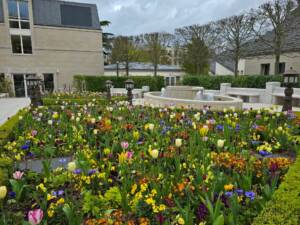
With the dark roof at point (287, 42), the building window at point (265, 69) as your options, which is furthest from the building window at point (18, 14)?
the building window at point (265, 69)

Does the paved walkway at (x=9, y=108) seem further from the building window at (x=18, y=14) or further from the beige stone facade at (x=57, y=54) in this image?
the building window at (x=18, y=14)

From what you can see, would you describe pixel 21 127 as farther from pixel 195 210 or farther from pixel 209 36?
pixel 209 36

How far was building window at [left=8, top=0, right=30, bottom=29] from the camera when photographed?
18453mm

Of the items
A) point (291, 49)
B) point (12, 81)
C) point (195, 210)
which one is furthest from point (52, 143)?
point (12, 81)

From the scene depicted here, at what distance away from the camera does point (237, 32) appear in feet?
54.5

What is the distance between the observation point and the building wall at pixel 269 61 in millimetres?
15430

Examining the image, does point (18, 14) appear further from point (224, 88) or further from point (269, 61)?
point (269, 61)

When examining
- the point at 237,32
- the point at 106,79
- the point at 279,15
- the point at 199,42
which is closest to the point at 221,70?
the point at 199,42

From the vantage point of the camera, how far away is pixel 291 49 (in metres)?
15.2

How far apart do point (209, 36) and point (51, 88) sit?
15206 mm

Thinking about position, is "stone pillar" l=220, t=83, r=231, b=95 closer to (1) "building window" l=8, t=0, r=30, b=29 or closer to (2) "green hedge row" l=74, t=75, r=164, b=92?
(2) "green hedge row" l=74, t=75, r=164, b=92

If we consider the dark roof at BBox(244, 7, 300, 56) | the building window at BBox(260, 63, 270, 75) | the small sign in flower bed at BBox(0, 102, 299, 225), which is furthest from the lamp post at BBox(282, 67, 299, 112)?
the building window at BBox(260, 63, 270, 75)

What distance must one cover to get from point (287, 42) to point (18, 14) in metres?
20.7

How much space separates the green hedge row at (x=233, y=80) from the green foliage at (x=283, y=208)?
506 inches
